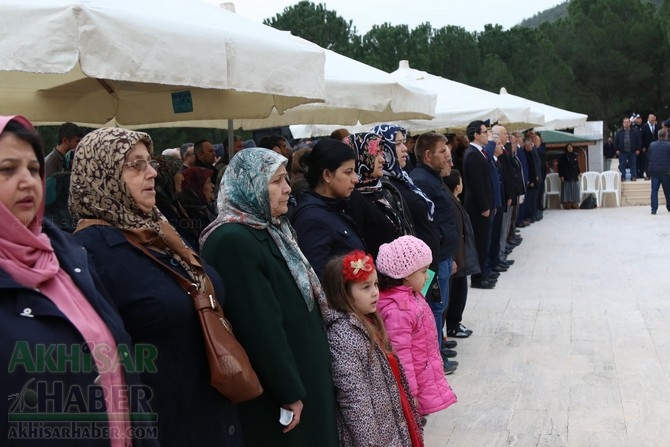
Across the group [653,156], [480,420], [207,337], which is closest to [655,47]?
[653,156]

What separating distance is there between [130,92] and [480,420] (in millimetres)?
3332

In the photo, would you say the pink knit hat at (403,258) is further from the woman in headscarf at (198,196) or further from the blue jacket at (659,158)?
the blue jacket at (659,158)

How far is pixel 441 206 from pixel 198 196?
243cm

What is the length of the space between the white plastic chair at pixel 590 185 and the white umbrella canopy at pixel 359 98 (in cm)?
1420

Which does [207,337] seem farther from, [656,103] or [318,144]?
[656,103]

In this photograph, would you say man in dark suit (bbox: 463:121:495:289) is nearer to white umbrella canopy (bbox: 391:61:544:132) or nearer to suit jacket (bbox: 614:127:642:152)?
white umbrella canopy (bbox: 391:61:544:132)

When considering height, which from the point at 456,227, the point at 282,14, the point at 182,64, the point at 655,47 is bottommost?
the point at 456,227

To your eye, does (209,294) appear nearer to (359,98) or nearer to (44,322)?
(44,322)

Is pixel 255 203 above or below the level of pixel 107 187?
below

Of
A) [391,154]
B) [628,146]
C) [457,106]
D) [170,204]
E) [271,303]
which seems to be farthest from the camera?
[628,146]

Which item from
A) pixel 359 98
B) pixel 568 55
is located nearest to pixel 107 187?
pixel 359 98

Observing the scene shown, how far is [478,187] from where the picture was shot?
949cm

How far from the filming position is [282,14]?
44.8 meters

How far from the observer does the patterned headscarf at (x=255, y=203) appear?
3.34 m
